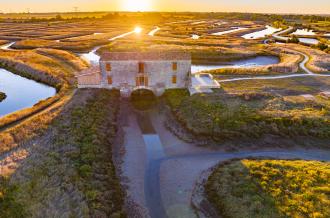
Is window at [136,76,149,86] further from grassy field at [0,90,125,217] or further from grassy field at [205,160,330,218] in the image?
grassy field at [205,160,330,218]

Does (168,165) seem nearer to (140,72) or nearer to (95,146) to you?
(95,146)

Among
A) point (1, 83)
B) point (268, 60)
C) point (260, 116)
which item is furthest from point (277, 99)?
point (1, 83)

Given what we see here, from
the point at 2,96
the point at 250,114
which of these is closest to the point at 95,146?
the point at 250,114

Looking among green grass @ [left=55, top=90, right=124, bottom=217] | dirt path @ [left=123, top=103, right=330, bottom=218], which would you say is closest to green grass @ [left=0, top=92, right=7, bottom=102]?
green grass @ [left=55, top=90, right=124, bottom=217]

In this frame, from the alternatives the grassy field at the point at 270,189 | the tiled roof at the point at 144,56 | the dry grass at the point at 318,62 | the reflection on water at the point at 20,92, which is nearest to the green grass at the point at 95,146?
the tiled roof at the point at 144,56

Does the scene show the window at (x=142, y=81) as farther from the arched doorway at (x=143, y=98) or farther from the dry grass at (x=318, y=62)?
the dry grass at (x=318, y=62)

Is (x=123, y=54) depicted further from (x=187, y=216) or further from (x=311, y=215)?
(x=311, y=215)
